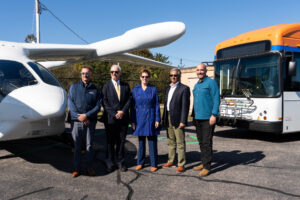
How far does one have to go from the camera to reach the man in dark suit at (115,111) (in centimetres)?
449

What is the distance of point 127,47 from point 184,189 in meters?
3.80

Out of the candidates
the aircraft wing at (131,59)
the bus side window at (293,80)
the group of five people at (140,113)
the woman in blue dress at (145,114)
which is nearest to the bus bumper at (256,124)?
the bus side window at (293,80)

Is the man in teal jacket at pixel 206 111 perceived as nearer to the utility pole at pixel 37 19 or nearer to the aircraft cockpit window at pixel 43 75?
the aircraft cockpit window at pixel 43 75

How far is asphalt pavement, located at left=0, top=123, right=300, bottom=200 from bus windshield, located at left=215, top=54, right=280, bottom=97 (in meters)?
1.60

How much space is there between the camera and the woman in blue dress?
177 inches

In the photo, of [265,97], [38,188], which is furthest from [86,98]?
[265,97]

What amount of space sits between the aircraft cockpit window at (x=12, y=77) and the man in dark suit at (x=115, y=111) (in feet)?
5.51

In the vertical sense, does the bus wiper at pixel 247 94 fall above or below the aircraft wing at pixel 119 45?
below

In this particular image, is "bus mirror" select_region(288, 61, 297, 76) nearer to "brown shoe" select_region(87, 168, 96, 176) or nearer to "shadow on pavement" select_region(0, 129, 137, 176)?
"shadow on pavement" select_region(0, 129, 137, 176)

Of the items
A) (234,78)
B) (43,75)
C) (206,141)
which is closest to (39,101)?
(43,75)

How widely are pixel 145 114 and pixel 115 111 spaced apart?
516mm

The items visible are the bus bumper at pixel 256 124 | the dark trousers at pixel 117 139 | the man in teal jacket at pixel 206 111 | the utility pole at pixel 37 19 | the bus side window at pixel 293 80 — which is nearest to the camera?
the man in teal jacket at pixel 206 111

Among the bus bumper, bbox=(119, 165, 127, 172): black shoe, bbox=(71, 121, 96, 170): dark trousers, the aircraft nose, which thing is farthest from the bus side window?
the aircraft nose

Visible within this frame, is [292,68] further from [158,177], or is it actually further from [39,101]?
[39,101]
